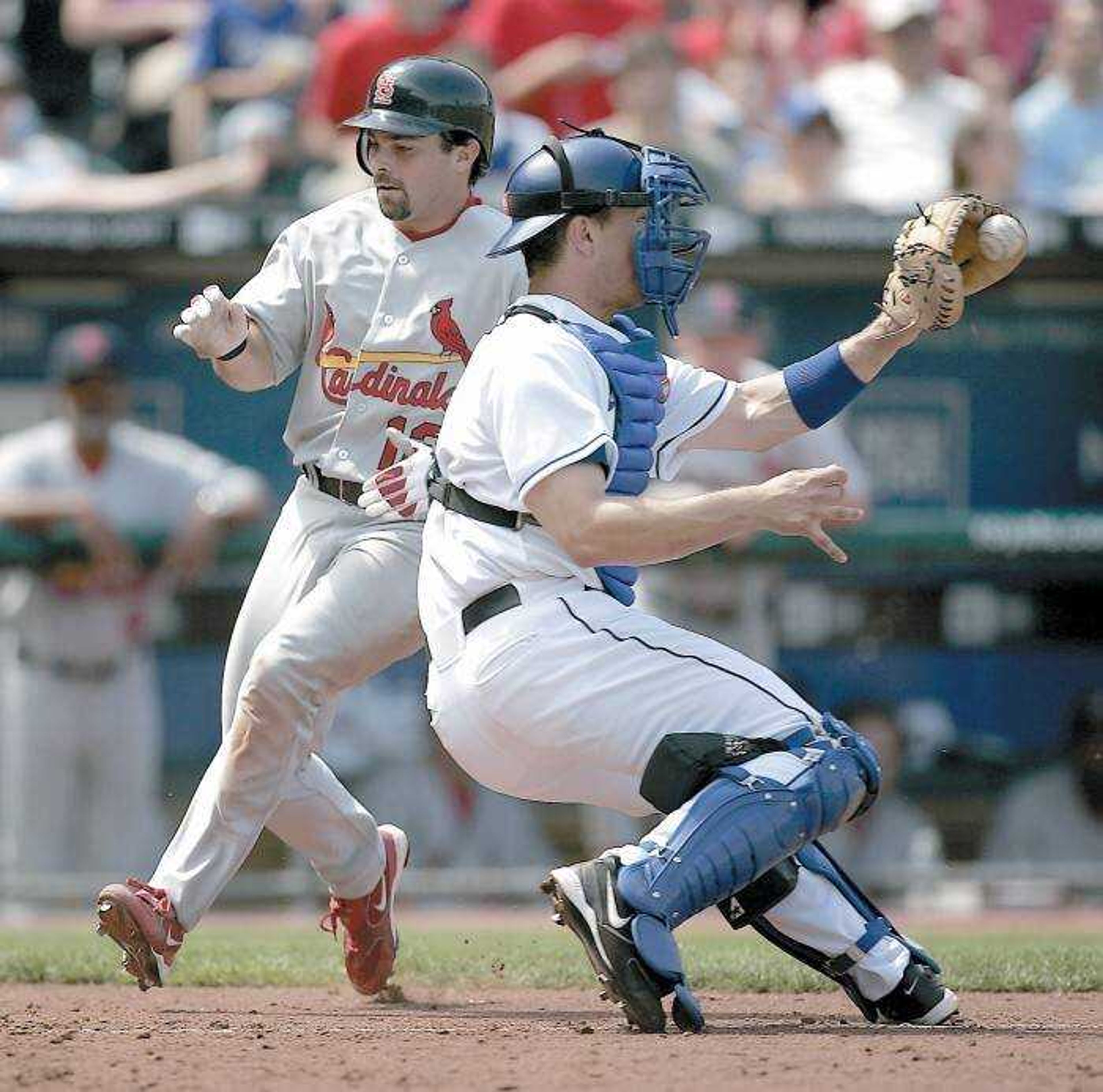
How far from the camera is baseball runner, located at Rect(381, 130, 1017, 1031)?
4.06 meters

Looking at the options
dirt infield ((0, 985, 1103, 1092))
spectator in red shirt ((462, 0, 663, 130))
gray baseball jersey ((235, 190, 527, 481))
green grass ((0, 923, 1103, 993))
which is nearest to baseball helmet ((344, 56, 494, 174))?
gray baseball jersey ((235, 190, 527, 481))

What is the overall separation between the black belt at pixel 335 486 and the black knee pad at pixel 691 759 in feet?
3.81

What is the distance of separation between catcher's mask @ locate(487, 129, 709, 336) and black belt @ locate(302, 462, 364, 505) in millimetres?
793

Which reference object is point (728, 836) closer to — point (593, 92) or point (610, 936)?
point (610, 936)

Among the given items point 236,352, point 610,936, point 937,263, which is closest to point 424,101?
point 236,352

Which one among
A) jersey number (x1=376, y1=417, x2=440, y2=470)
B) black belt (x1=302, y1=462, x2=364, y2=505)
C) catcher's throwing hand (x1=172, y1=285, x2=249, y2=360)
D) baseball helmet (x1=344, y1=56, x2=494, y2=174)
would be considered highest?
baseball helmet (x1=344, y1=56, x2=494, y2=174)

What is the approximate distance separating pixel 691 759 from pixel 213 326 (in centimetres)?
144

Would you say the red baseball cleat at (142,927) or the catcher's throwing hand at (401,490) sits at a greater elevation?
the catcher's throwing hand at (401,490)

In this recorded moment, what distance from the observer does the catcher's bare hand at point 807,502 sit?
395 cm

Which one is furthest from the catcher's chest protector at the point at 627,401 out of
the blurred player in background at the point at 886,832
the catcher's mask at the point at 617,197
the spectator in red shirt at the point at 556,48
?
the spectator in red shirt at the point at 556,48

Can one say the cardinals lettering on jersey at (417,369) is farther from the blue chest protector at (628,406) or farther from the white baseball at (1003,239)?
the white baseball at (1003,239)

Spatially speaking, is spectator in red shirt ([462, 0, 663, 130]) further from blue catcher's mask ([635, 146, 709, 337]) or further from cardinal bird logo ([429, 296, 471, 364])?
blue catcher's mask ([635, 146, 709, 337])

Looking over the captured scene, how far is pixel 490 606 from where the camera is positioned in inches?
167

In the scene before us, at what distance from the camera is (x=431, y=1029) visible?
4520mm
